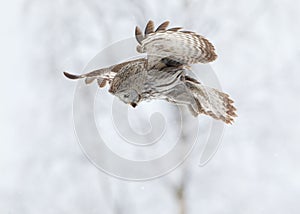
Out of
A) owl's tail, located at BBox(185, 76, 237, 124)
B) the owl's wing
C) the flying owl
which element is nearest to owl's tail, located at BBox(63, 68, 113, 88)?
the flying owl

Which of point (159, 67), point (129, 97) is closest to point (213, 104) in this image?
point (159, 67)

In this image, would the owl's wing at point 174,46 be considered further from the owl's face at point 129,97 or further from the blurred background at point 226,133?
the blurred background at point 226,133

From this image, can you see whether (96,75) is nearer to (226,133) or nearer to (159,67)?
(159,67)

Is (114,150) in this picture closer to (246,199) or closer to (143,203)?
(143,203)

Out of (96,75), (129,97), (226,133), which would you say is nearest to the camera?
(129,97)

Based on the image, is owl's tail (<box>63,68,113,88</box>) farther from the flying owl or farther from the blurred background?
the blurred background

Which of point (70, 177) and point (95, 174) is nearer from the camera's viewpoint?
point (70, 177)

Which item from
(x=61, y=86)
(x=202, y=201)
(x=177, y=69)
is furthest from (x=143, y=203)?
(x=177, y=69)
